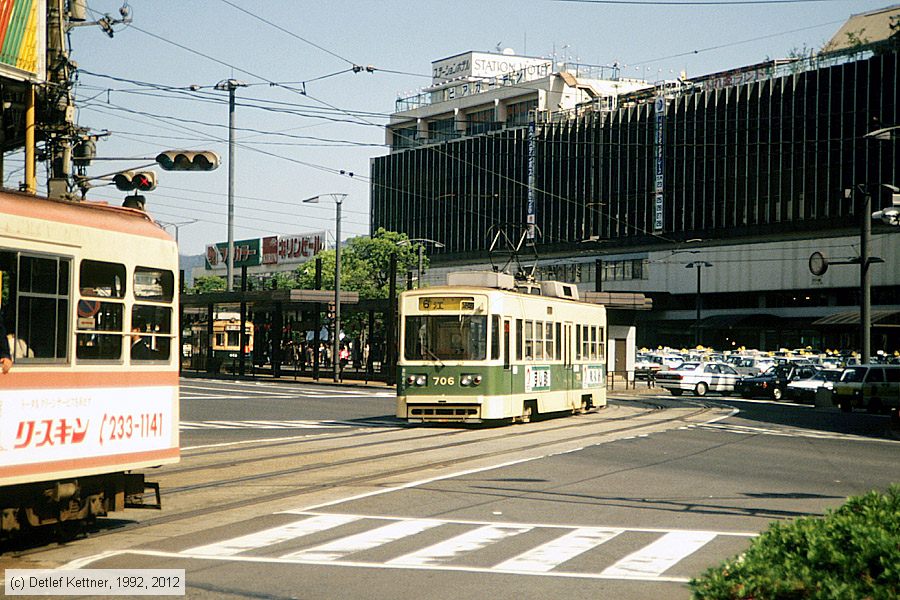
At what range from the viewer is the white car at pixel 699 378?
52688 mm

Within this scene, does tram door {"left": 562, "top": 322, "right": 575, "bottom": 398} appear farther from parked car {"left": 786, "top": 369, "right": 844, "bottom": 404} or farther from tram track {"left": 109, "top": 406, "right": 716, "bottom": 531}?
parked car {"left": 786, "top": 369, "right": 844, "bottom": 404}

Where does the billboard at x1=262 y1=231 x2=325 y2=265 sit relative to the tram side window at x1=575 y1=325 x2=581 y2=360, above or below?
above

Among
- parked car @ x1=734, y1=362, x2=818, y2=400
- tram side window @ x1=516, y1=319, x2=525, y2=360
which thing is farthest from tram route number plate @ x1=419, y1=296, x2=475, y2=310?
parked car @ x1=734, y1=362, x2=818, y2=400

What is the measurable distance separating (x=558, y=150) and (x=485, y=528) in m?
91.1

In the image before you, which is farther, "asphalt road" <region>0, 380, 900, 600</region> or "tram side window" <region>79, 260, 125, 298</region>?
"tram side window" <region>79, 260, 125, 298</region>

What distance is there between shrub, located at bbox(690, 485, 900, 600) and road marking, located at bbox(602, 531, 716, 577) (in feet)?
8.70

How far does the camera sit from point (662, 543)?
1102 centimetres

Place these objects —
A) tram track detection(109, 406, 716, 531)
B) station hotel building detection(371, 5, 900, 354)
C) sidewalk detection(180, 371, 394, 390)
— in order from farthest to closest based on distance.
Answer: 1. station hotel building detection(371, 5, 900, 354)
2. sidewalk detection(180, 371, 394, 390)
3. tram track detection(109, 406, 716, 531)

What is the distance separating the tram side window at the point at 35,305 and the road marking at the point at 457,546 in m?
3.48

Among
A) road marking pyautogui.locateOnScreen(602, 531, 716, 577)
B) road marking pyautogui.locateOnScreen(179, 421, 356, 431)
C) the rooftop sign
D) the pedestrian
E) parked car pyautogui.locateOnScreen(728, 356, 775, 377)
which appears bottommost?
road marking pyautogui.locateOnScreen(179, 421, 356, 431)

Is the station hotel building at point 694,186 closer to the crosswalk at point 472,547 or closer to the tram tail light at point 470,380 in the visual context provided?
the tram tail light at point 470,380

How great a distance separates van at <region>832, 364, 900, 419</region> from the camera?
40.7m

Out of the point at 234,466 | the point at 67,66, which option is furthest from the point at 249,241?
the point at 234,466

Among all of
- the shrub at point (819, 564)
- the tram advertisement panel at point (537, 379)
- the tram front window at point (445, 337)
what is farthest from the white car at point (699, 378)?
the shrub at point (819, 564)
